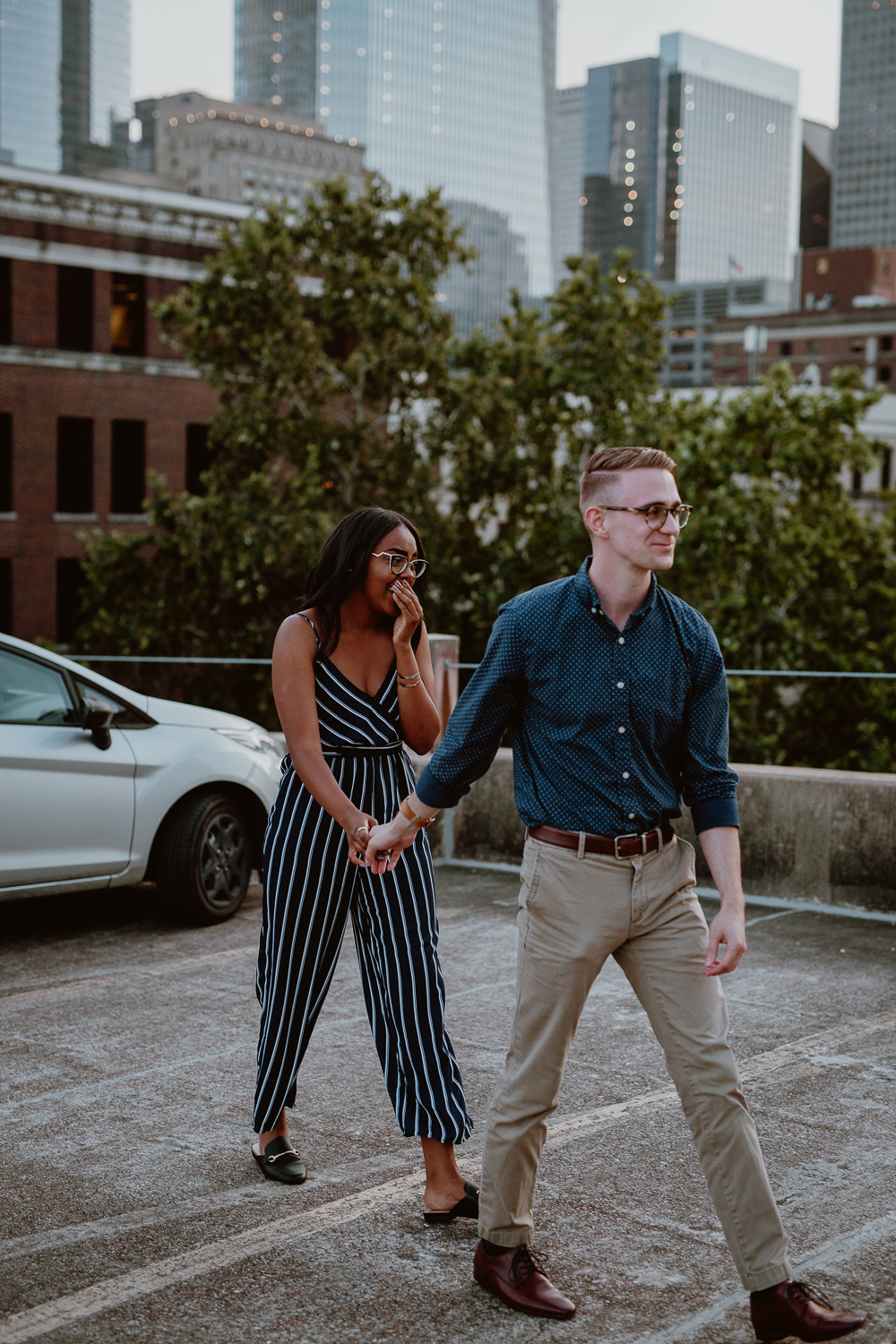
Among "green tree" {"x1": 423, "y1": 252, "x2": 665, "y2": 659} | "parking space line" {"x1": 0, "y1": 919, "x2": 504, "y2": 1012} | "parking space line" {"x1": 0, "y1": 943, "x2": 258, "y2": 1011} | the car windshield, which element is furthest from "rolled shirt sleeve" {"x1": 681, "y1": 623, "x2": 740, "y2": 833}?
"green tree" {"x1": 423, "y1": 252, "x2": 665, "y2": 659}

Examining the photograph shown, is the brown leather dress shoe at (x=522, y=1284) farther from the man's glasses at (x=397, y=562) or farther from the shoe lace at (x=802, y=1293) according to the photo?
the man's glasses at (x=397, y=562)

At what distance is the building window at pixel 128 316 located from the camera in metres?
48.0

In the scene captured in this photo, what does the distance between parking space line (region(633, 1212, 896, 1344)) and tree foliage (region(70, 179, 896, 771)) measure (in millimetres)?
26817

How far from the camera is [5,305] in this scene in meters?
45.4

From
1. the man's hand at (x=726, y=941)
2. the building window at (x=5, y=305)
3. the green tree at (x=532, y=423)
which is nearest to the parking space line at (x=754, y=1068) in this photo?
the man's hand at (x=726, y=941)

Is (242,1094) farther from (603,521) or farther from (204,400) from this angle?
(204,400)

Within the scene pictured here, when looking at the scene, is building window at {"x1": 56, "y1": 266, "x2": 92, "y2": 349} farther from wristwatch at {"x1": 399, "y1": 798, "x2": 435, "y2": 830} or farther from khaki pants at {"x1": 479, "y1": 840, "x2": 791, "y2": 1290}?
khaki pants at {"x1": 479, "y1": 840, "x2": 791, "y2": 1290}

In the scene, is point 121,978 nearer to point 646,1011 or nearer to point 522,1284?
point 522,1284

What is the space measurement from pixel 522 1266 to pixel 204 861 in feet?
14.2

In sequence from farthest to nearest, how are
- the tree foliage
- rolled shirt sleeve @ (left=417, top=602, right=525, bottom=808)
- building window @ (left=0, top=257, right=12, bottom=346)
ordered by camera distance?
building window @ (left=0, top=257, right=12, bottom=346), the tree foliage, rolled shirt sleeve @ (left=417, top=602, right=525, bottom=808)

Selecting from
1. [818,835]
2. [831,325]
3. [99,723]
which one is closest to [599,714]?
[99,723]

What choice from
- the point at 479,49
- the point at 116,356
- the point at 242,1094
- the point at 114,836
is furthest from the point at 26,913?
the point at 479,49

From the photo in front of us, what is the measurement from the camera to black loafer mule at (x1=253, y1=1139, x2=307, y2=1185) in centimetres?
400

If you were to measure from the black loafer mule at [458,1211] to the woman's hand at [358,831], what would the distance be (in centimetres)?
89
